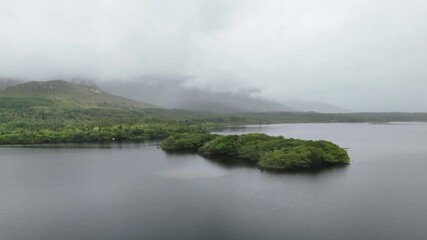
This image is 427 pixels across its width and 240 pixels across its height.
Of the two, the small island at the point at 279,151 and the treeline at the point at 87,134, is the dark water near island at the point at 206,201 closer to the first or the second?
the small island at the point at 279,151

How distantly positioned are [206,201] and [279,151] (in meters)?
23.7

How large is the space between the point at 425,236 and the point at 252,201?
51.9ft

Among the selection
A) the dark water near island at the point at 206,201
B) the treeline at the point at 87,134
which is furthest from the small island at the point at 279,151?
the treeline at the point at 87,134

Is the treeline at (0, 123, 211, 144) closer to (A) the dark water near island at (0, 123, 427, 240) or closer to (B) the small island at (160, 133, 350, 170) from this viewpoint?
(B) the small island at (160, 133, 350, 170)

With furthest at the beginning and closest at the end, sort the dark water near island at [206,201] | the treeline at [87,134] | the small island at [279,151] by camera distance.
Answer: the treeline at [87,134] < the small island at [279,151] < the dark water near island at [206,201]

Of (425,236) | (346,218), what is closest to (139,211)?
(346,218)

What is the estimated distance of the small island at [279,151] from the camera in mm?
58156

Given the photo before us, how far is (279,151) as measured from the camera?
60438 mm

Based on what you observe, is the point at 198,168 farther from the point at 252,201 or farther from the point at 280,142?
the point at 252,201

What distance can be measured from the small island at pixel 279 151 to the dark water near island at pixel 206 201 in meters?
3.80

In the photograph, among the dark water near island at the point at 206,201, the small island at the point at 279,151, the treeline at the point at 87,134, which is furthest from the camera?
the treeline at the point at 87,134

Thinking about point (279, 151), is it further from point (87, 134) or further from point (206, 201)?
point (87, 134)

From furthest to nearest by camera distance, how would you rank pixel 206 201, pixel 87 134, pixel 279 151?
pixel 87 134, pixel 279 151, pixel 206 201

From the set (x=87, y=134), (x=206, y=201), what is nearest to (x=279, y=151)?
(x=206, y=201)
